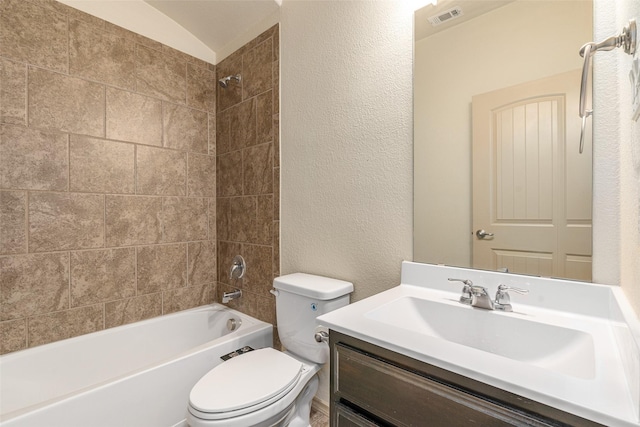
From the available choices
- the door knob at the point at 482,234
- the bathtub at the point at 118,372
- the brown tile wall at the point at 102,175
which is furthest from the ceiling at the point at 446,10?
the bathtub at the point at 118,372

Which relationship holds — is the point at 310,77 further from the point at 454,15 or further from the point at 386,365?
the point at 386,365

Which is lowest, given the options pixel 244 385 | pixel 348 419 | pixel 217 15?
pixel 244 385

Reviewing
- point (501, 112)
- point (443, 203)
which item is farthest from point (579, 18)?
point (443, 203)

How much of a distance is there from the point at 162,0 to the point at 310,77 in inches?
48.6

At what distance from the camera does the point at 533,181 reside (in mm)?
1024

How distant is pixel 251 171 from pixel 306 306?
104cm

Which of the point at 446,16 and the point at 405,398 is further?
the point at 446,16

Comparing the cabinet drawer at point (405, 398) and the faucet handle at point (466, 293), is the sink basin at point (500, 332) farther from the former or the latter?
the cabinet drawer at point (405, 398)

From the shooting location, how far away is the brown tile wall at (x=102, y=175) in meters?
1.55

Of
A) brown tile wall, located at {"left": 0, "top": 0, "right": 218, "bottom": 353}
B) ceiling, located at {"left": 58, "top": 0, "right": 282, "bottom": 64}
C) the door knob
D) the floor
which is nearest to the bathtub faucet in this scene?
brown tile wall, located at {"left": 0, "top": 0, "right": 218, "bottom": 353}

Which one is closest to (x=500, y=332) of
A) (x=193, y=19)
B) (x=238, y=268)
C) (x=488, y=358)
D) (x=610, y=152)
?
(x=488, y=358)

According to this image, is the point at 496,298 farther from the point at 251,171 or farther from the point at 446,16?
the point at 251,171

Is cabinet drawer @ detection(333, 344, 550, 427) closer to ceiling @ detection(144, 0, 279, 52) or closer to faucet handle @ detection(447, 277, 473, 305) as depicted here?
faucet handle @ detection(447, 277, 473, 305)

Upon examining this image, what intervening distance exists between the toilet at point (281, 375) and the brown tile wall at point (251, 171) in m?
0.42
